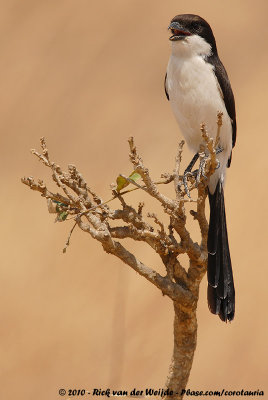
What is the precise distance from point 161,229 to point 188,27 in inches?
37.7

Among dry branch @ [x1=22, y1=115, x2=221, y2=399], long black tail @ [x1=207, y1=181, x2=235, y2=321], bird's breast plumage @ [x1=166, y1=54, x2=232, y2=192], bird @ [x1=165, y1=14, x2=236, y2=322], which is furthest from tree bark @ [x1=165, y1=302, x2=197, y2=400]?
bird's breast plumage @ [x1=166, y1=54, x2=232, y2=192]

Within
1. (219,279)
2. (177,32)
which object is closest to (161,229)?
(219,279)

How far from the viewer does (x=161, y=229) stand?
2.76m

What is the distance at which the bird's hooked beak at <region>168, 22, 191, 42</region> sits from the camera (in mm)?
3207

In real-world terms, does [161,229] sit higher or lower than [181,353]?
higher

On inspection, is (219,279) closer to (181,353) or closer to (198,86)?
(181,353)

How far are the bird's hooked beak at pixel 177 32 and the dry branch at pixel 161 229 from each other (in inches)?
21.8

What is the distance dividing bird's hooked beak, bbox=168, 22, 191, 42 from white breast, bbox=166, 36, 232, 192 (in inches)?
1.0

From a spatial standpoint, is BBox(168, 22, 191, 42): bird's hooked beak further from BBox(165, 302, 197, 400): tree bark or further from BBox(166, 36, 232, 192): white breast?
BBox(165, 302, 197, 400): tree bark

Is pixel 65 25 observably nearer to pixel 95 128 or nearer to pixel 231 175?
pixel 95 128

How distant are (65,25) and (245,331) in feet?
10.4

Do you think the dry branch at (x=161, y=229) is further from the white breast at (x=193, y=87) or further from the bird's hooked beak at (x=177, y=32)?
the bird's hooked beak at (x=177, y=32)

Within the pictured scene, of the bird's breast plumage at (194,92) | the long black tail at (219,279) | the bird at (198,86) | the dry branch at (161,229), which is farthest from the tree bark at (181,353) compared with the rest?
the bird's breast plumage at (194,92)

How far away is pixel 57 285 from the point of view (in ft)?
16.5
